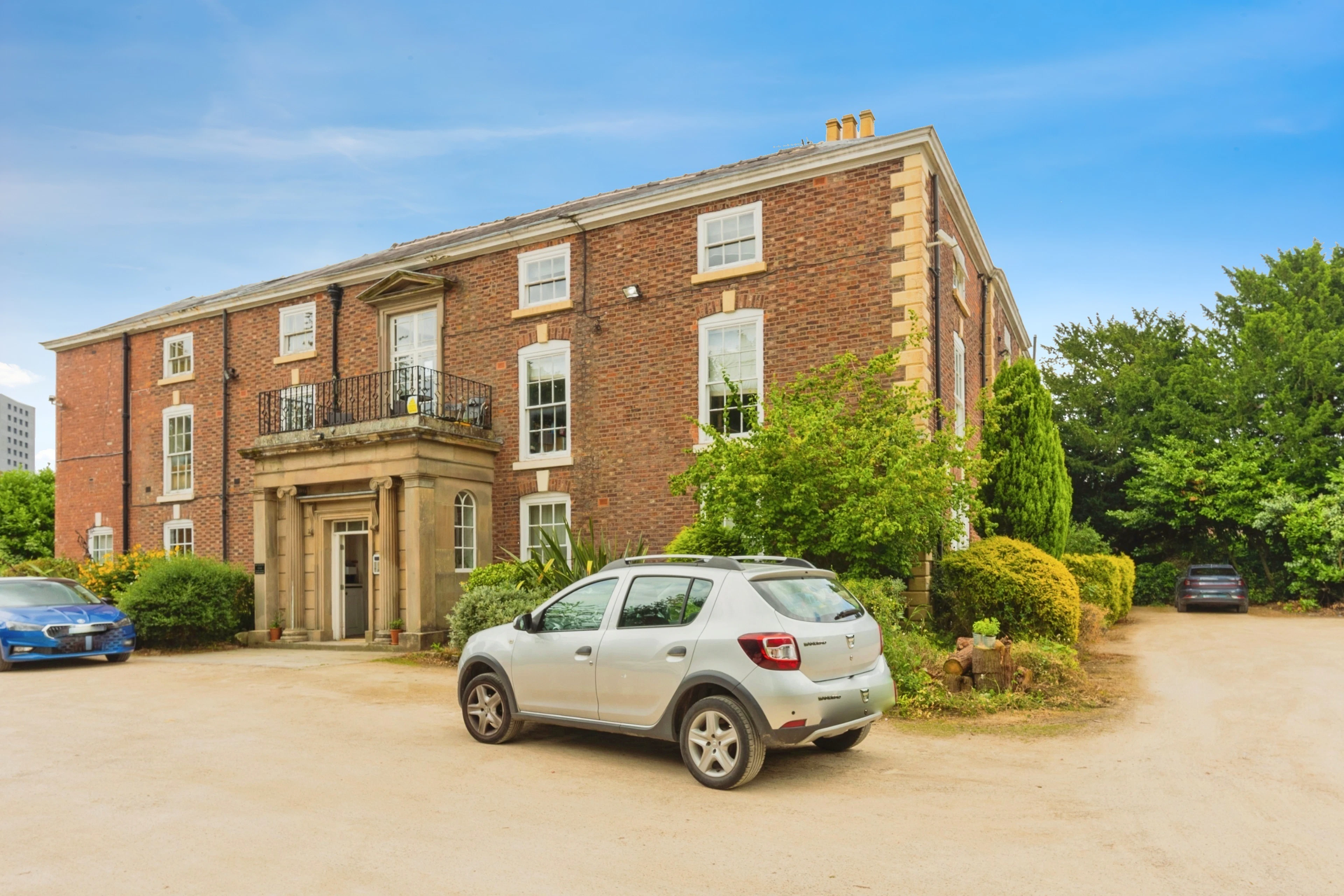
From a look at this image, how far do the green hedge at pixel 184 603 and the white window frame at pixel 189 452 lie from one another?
424cm

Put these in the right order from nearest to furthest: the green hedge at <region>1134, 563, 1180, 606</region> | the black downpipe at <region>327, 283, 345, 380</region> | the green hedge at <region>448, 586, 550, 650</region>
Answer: the green hedge at <region>448, 586, 550, 650</region>, the black downpipe at <region>327, 283, 345, 380</region>, the green hedge at <region>1134, 563, 1180, 606</region>

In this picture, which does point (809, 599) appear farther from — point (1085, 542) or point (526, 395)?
point (1085, 542)

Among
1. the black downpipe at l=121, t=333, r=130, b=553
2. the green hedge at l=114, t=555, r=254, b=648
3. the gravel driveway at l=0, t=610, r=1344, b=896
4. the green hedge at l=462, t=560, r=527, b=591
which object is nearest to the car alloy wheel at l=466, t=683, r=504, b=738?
the gravel driveway at l=0, t=610, r=1344, b=896

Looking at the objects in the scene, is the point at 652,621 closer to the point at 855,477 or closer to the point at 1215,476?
the point at 855,477

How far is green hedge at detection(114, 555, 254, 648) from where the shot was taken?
16953 millimetres

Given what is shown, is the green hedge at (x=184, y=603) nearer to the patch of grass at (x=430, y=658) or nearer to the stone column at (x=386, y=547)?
the stone column at (x=386, y=547)

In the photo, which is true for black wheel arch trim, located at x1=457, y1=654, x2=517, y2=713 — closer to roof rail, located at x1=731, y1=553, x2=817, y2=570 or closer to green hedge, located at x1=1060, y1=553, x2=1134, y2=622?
roof rail, located at x1=731, y1=553, x2=817, y2=570

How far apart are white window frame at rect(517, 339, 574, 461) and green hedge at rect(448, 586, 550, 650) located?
11.6 feet

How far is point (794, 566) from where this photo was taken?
766cm

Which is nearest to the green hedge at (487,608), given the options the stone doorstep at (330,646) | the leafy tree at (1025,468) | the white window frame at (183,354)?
the stone doorstep at (330,646)

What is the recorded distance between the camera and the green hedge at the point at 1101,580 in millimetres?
19297

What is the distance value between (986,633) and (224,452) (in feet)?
56.8

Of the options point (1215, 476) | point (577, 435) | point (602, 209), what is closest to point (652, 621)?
point (577, 435)

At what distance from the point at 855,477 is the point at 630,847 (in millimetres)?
6811
